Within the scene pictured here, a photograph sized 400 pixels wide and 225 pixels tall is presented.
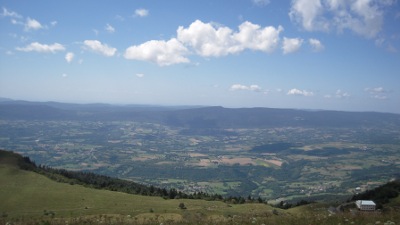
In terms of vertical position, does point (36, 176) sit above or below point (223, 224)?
below

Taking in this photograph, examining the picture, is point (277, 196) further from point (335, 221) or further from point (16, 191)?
point (335, 221)

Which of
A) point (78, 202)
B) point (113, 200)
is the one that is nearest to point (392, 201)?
point (113, 200)

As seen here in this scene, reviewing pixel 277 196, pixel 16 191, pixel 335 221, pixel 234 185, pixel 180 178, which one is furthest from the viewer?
pixel 180 178

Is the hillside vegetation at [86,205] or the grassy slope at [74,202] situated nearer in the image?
the hillside vegetation at [86,205]

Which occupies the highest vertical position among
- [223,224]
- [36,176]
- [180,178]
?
[223,224]

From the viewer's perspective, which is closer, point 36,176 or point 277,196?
point 36,176

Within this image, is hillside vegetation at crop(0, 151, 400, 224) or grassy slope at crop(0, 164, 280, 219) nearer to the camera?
hillside vegetation at crop(0, 151, 400, 224)

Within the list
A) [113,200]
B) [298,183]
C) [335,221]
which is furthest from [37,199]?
[298,183]

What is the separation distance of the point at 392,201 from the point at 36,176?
176 feet

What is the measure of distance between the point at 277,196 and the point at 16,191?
124 meters

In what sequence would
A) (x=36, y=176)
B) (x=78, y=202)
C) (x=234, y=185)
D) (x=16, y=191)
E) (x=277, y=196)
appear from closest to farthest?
(x=78, y=202)
(x=16, y=191)
(x=36, y=176)
(x=277, y=196)
(x=234, y=185)

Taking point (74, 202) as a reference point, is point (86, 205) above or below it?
above

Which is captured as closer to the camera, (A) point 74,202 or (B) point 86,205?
(B) point 86,205

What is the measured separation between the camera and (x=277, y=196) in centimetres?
15438
